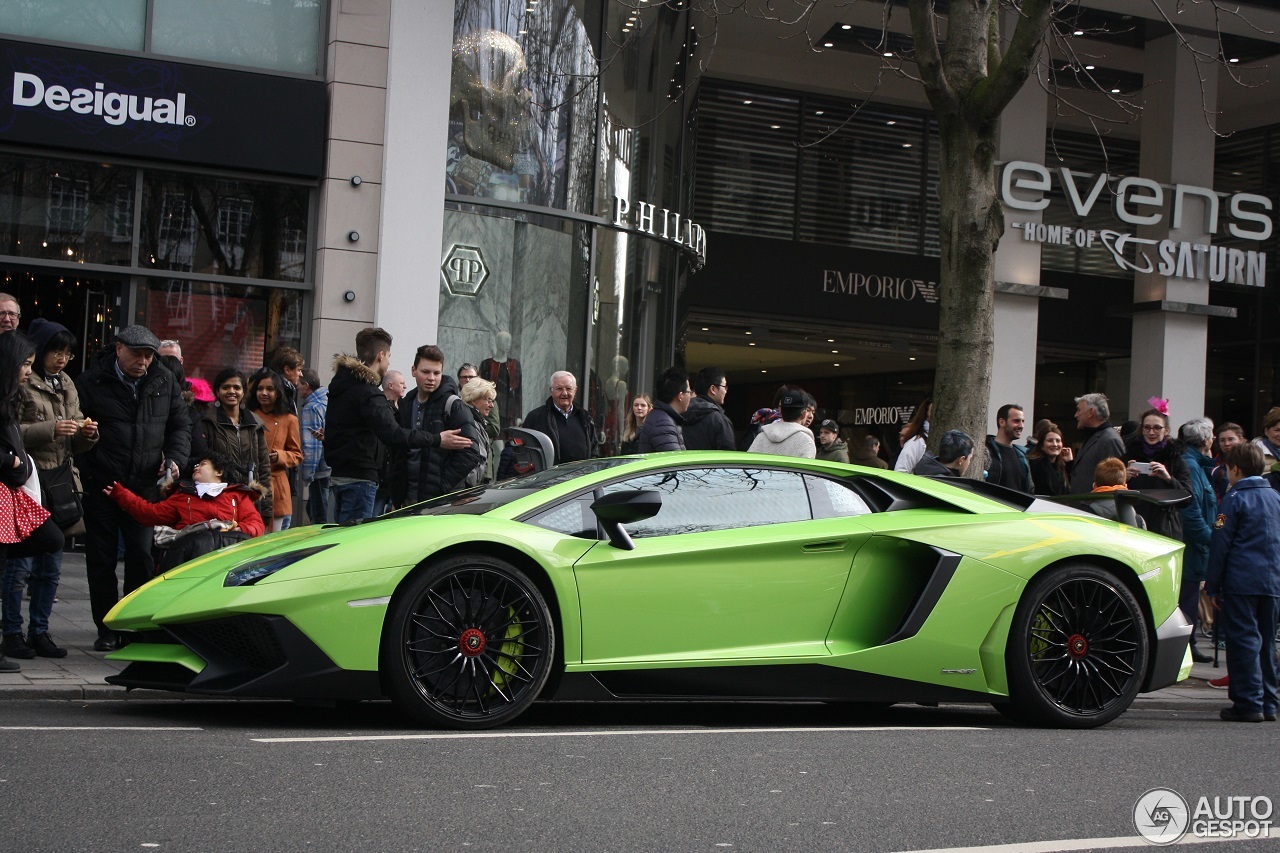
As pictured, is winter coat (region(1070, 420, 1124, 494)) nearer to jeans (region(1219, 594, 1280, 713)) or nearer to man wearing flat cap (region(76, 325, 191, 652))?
jeans (region(1219, 594, 1280, 713))

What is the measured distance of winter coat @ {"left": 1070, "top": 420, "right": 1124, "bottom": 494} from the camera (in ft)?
37.3

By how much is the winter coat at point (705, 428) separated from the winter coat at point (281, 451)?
9.17 ft

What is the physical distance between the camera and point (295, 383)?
11062 mm

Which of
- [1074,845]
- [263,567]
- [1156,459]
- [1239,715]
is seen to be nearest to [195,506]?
[263,567]

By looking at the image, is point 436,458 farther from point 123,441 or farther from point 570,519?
point 570,519

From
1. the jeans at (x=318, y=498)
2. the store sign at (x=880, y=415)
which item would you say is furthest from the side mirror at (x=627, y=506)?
the store sign at (x=880, y=415)

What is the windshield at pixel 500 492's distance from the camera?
22.8ft

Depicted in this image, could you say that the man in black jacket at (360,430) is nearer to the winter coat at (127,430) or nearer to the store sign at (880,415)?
the winter coat at (127,430)

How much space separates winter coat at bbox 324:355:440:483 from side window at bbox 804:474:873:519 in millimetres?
2781

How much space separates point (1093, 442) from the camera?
11500mm

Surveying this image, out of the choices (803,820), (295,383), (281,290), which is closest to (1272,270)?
(281,290)

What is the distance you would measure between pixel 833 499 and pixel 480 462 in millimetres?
2835

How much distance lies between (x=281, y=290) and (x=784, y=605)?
873 cm

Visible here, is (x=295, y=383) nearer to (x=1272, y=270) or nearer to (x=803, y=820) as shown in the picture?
(x=803, y=820)
